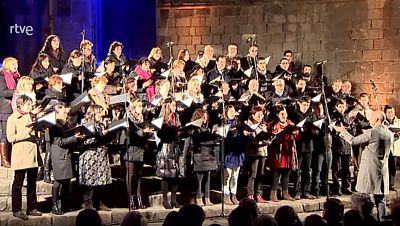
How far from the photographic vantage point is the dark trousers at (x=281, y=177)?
1021 centimetres

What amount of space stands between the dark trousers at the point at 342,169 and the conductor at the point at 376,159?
1566 mm

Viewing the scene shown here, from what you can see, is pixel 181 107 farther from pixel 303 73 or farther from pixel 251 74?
pixel 303 73

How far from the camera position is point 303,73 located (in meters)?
12.2

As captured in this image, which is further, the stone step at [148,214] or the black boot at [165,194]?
the black boot at [165,194]

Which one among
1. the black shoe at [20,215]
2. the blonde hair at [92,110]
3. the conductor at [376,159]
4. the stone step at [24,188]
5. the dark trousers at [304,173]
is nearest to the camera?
the black shoe at [20,215]

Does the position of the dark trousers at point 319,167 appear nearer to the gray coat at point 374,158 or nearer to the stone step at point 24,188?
the gray coat at point 374,158

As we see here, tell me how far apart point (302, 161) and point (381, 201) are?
1569mm

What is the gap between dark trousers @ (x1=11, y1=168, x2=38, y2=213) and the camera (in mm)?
8539

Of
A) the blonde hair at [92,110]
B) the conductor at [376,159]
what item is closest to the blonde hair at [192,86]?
the blonde hair at [92,110]

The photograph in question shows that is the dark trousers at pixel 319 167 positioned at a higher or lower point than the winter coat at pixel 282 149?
lower

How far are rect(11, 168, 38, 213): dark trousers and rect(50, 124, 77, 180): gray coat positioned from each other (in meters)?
0.25

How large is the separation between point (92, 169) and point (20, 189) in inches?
34.9

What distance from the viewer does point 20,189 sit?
859 centimetres

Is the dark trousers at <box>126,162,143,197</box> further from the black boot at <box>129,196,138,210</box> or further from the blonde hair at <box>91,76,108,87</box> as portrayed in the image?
the blonde hair at <box>91,76,108,87</box>
